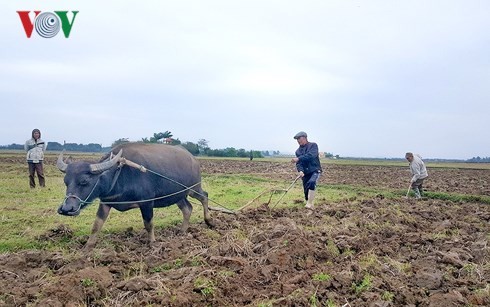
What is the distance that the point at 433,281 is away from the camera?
4750 mm

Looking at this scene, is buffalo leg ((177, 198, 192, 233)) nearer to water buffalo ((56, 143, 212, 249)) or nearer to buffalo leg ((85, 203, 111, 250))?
water buffalo ((56, 143, 212, 249))

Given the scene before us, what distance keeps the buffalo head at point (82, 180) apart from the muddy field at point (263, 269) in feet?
2.30

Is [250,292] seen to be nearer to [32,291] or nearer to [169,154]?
[32,291]

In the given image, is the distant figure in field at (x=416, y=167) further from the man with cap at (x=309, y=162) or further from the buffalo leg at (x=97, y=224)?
the buffalo leg at (x=97, y=224)

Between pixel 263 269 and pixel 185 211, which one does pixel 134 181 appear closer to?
pixel 185 211

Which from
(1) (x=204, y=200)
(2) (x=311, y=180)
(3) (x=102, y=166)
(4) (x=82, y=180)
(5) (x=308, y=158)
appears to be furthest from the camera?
(2) (x=311, y=180)

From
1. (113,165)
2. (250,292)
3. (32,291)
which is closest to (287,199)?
(113,165)

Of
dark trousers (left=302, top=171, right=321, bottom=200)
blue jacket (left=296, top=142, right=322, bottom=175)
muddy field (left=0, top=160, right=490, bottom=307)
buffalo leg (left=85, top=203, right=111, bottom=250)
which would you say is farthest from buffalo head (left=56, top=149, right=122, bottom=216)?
dark trousers (left=302, top=171, right=321, bottom=200)

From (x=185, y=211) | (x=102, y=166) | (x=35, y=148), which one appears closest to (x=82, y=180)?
(x=102, y=166)

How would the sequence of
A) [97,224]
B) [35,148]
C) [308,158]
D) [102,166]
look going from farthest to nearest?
[35,148], [308,158], [97,224], [102,166]

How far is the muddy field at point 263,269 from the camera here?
14.0 feet

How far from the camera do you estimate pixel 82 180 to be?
19.0 ft

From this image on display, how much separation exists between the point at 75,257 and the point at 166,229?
2.51 meters

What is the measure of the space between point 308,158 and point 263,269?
4.92 meters
